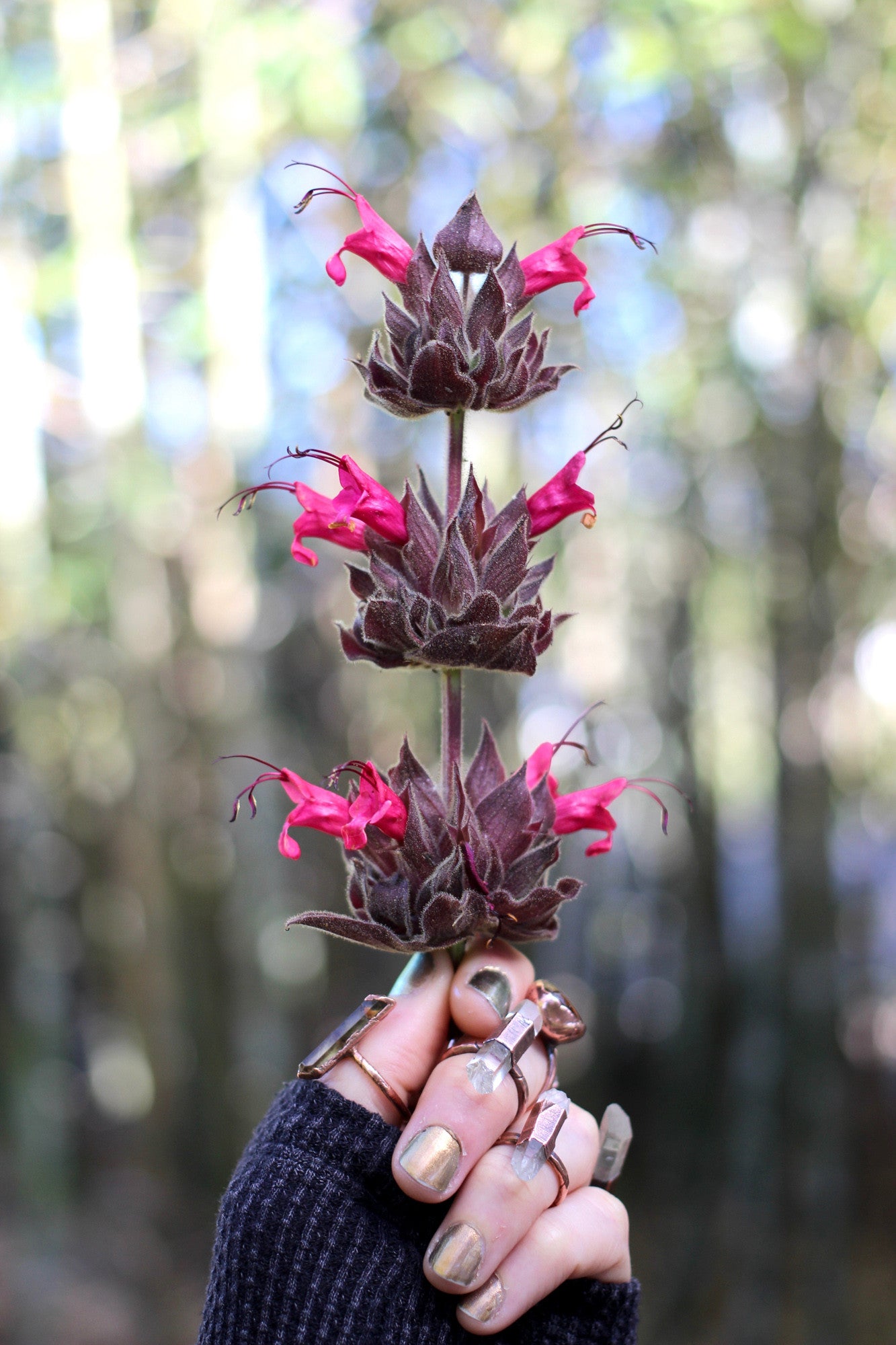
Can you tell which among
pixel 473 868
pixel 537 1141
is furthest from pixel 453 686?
pixel 537 1141

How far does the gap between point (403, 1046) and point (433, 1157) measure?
0.51 ft

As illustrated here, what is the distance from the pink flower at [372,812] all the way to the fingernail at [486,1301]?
0.56 metres

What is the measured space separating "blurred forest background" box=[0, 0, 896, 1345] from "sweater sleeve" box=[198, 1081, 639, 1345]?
4.35m

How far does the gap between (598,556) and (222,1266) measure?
8.83 metres

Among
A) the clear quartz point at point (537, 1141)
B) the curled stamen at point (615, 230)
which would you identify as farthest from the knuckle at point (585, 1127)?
the curled stamen at point (615, 230)

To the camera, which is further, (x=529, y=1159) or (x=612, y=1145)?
(x=612, y=1145)

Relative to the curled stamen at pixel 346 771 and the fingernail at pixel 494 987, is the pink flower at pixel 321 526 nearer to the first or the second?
the curled stamen at pixel 346 771

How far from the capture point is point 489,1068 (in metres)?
1.25

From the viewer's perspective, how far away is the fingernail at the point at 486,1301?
48.1 inches

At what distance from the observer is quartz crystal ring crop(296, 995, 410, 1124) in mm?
1315

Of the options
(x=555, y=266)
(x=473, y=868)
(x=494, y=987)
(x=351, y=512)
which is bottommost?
(x=494, y=987)

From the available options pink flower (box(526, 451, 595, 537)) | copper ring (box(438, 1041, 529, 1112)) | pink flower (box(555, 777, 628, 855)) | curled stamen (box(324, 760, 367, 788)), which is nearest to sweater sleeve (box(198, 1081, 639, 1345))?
copper ring (box(438, 1041, 529, 1112))

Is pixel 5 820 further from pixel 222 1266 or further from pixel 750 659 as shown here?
pixel 222 1266

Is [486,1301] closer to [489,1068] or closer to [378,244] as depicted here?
[489,1068]
